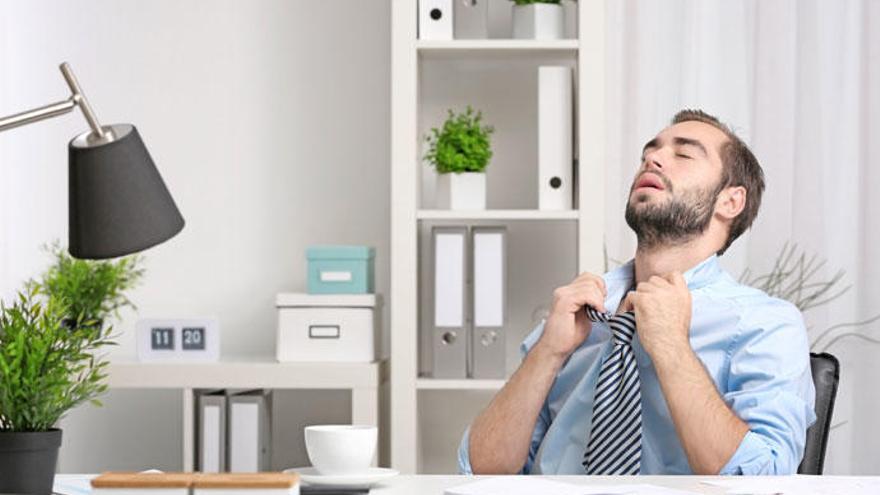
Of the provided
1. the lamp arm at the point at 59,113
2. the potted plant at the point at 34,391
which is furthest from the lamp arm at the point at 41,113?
the potted plant at the point at 34,391

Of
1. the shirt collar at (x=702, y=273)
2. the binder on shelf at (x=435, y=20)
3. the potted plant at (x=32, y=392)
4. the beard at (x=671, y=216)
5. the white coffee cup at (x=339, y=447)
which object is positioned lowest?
the white coffee cup at (x=339, y=447)

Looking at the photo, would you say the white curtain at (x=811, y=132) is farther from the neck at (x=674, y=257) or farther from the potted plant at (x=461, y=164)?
the neck at (x=674, y=257)

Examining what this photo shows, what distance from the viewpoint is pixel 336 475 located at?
157 cm

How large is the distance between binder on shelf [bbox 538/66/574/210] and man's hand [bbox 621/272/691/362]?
3.31 feet

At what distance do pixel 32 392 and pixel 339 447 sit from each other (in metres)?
0.35

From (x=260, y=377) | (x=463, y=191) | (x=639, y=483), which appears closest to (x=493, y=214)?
(x=463, y=191)

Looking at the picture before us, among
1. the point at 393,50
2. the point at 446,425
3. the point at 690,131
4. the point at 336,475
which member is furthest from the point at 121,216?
the point at 446,425

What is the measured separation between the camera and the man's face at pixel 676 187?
2.30 meters

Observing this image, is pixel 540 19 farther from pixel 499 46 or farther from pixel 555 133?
pixel 555 133

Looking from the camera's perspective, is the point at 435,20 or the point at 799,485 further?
the point at 435,20

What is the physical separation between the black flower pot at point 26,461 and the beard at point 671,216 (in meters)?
1.15

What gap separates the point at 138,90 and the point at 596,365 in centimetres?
180

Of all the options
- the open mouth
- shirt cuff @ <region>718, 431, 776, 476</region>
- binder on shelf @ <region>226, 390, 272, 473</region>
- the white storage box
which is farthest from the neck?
binder on shelf @ <region>226, 390, 272, 473</region>

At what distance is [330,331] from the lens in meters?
3.17
